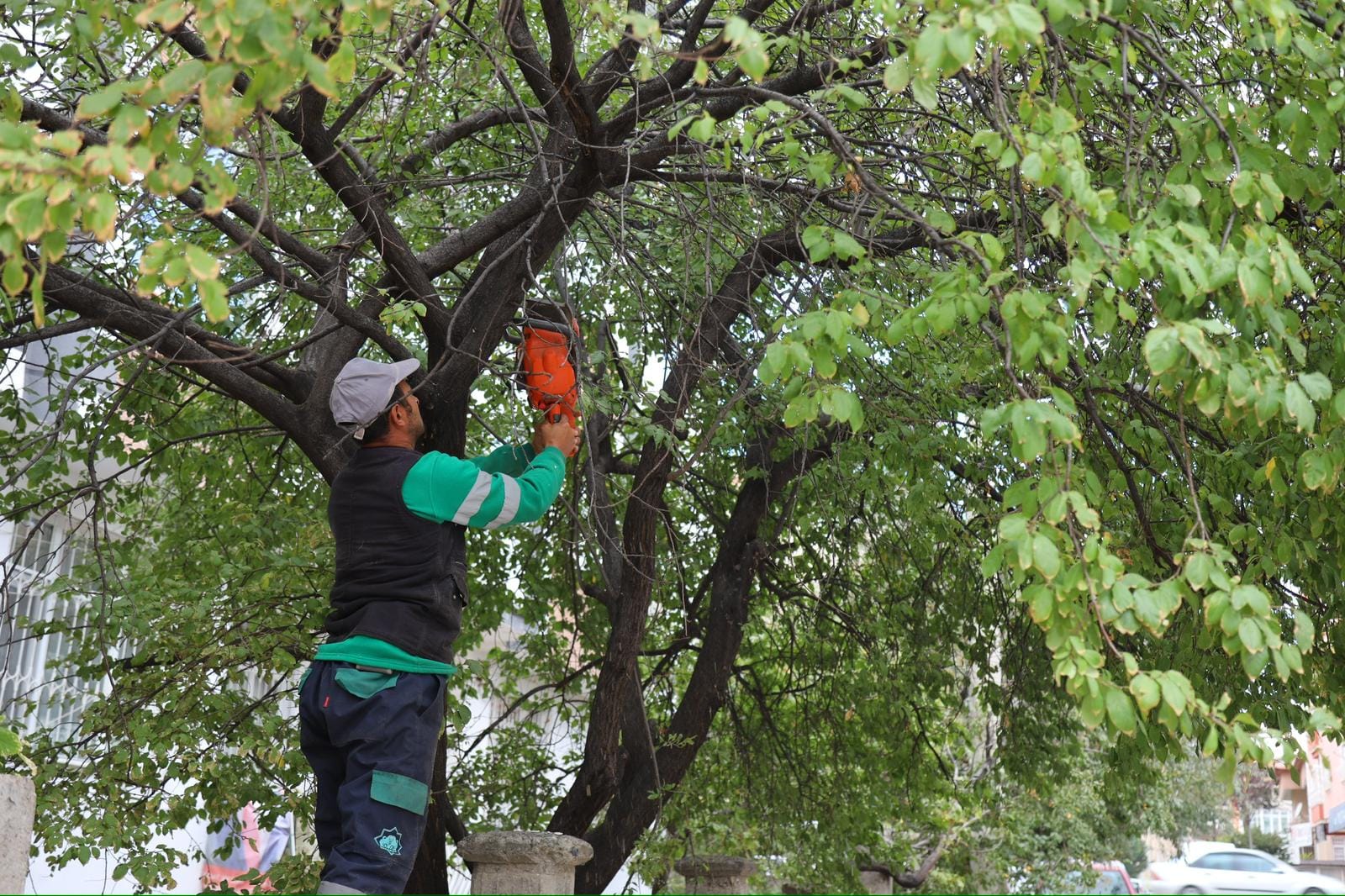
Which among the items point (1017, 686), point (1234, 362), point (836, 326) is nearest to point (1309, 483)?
point (1234, 362)

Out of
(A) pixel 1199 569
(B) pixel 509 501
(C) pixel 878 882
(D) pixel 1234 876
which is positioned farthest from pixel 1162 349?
(D) pixel 1234 876

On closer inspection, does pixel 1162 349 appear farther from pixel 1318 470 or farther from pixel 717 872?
pixel 717 872

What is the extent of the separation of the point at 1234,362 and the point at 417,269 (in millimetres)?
3109

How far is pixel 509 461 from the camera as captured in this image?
465 centimetres

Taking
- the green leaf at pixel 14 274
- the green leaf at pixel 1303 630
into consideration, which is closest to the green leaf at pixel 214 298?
the green leaf at pixel 14 274

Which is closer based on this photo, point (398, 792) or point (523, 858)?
point (398, 792)

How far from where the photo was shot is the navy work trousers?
3619 millimetres

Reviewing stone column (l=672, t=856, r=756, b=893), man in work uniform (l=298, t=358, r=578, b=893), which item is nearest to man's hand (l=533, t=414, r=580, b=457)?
man in work uniform (l=298, t=358, r=578, b=893)

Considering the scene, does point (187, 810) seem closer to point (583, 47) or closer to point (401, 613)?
point (401, 613)

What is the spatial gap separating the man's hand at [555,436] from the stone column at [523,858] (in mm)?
2036

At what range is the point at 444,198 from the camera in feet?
25.3

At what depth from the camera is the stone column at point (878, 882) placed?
13.6 metres

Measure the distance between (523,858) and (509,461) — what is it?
76.0 inches

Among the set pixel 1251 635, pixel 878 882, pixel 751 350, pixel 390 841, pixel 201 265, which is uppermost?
pixel 751 350
